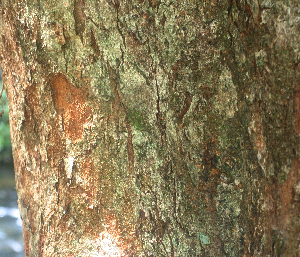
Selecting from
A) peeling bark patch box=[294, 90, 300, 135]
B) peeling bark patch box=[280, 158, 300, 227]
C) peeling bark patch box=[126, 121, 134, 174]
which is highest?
peeling bark patch box=[294, 90, 300, 135]

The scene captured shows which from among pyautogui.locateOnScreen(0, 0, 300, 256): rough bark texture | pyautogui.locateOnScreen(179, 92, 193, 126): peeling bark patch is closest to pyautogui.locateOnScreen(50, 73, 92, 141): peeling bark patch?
pyautogui.locateOnScreen(0, 0, 300, 256): rough bark texture

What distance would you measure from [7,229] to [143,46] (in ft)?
9.10

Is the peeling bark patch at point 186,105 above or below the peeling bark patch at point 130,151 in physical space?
above

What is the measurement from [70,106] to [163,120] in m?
0.28

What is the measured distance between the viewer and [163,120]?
0.91 meters

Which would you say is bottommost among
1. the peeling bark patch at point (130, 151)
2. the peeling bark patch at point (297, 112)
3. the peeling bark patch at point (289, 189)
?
the peeling bark patch at point (289, 189)

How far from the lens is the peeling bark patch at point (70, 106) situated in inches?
36.4

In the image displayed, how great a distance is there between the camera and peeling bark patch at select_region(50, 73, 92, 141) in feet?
3.03

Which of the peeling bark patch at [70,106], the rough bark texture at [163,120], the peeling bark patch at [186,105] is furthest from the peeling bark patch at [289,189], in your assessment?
the peeling bark patch at [70,106]

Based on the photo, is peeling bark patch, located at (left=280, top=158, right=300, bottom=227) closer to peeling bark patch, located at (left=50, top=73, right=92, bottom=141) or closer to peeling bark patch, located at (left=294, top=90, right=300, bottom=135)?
peeling bark patch, located at (left=294, top=90, right=300, bottom=135)

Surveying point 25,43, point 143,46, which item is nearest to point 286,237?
point 143,46

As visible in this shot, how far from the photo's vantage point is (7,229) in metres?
3.00

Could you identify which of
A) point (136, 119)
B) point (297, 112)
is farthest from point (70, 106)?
point (297, 112)

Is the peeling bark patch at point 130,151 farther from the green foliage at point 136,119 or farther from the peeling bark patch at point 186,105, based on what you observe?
the peeling bark patch at point 186,105
